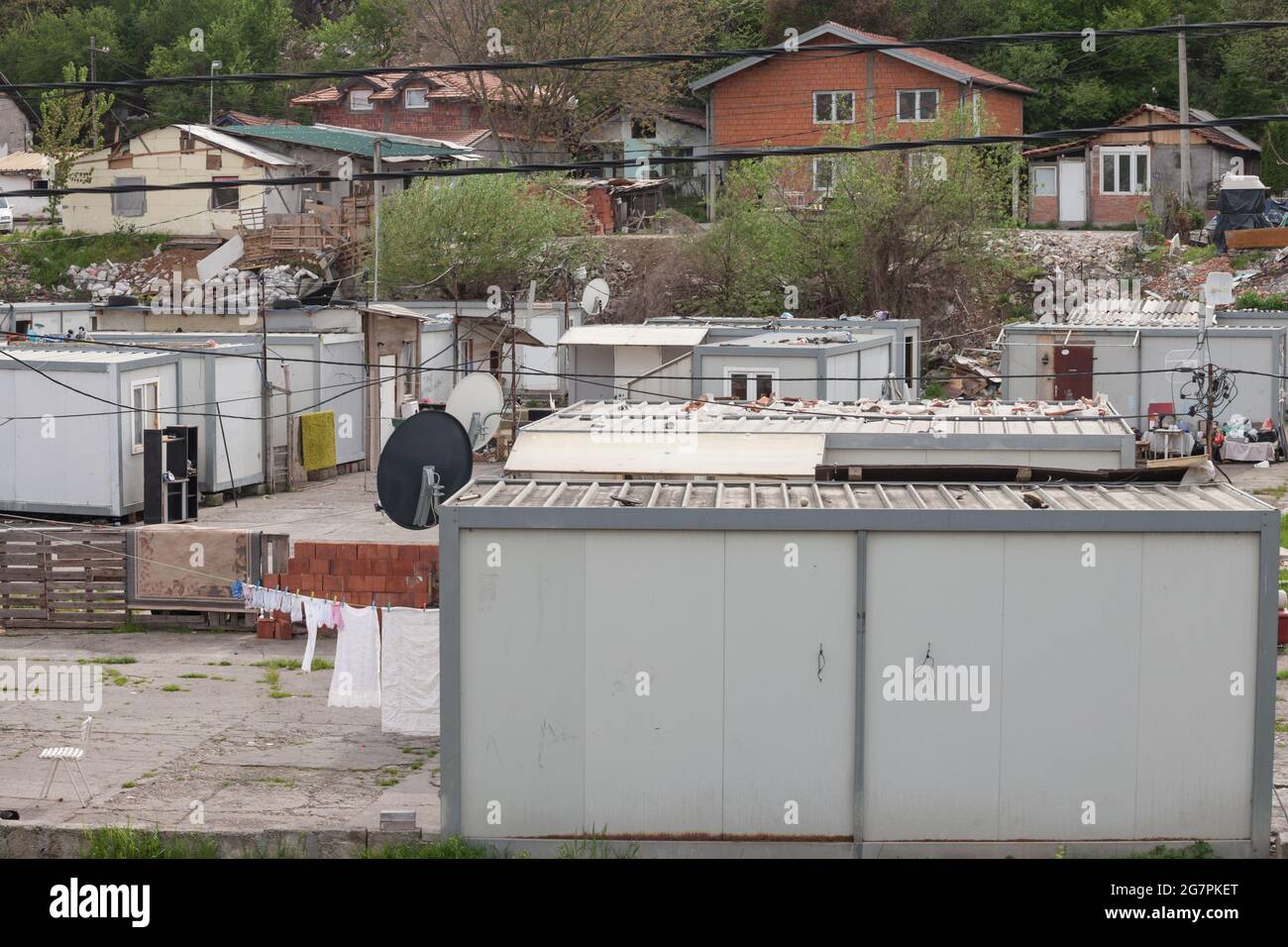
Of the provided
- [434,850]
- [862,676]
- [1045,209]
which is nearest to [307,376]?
[434,850]

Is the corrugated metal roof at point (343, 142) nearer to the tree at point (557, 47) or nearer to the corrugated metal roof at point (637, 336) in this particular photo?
the tree at point (557, 47)

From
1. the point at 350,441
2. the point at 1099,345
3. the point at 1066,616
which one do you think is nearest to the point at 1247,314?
the point at 1099,345

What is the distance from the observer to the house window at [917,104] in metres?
Result: 50.5

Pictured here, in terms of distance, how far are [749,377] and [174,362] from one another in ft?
30.0

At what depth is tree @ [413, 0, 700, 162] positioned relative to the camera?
56188mm

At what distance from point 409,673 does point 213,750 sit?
1.76 metres

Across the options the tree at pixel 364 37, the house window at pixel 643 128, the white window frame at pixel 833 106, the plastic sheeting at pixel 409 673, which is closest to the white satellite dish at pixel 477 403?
the plastic sheeting at pixel 409 673

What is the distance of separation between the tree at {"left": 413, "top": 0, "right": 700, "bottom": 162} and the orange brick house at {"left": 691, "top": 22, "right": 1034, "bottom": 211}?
488 cm

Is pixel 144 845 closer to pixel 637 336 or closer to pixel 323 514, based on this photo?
pixel 323 514

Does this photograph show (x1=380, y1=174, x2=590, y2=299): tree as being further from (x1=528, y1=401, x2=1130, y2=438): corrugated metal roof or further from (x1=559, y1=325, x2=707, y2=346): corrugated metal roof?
(x1=528, y1=401, x2=1130, y2=438): corrugated metal roof

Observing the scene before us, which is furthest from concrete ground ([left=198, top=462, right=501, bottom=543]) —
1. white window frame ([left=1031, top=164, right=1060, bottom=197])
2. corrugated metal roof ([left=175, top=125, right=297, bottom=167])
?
white window frame ([left=1031, top=164, right=1060, bottom=197])

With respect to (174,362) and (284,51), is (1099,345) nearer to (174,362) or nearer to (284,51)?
(174,362)

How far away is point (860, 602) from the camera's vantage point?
10523mm

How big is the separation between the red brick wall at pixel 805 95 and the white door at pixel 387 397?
72.2 ft
